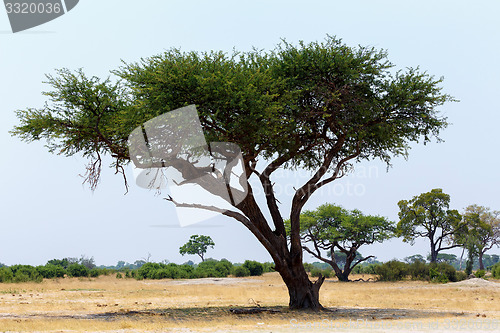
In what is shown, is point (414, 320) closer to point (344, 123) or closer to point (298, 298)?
point (298, 298)

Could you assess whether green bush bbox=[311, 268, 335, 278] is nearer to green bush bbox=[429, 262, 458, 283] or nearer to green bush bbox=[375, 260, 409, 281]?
green bush bbox=[375, 260, 409, 281]

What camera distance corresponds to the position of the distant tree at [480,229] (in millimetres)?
65812

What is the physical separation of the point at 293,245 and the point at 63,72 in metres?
11.0

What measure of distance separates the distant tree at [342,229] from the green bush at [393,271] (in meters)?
2.68

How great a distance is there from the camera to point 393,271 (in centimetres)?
5650

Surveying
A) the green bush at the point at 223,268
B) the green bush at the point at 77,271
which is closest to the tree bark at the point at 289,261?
the green bush at the point at 77,271

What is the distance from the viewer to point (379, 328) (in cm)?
1510

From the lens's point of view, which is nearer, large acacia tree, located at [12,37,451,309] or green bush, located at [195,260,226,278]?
large acacia tree, located at [12,37,451,309]

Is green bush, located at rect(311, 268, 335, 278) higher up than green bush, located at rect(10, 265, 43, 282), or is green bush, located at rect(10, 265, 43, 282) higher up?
green bush, located at rect(10, 265, 43, 282)

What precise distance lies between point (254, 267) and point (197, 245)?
39.0 m

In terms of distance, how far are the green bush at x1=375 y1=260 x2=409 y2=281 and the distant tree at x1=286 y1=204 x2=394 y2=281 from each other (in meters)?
2.68

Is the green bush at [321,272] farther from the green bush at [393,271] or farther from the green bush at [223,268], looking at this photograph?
the green bush at [223,268]

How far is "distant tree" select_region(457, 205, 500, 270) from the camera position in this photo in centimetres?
6581

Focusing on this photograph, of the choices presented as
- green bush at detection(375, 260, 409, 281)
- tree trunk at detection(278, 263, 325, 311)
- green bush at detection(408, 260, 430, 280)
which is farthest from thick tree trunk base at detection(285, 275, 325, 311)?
green bush at detection(408, 260, 430, 280)
